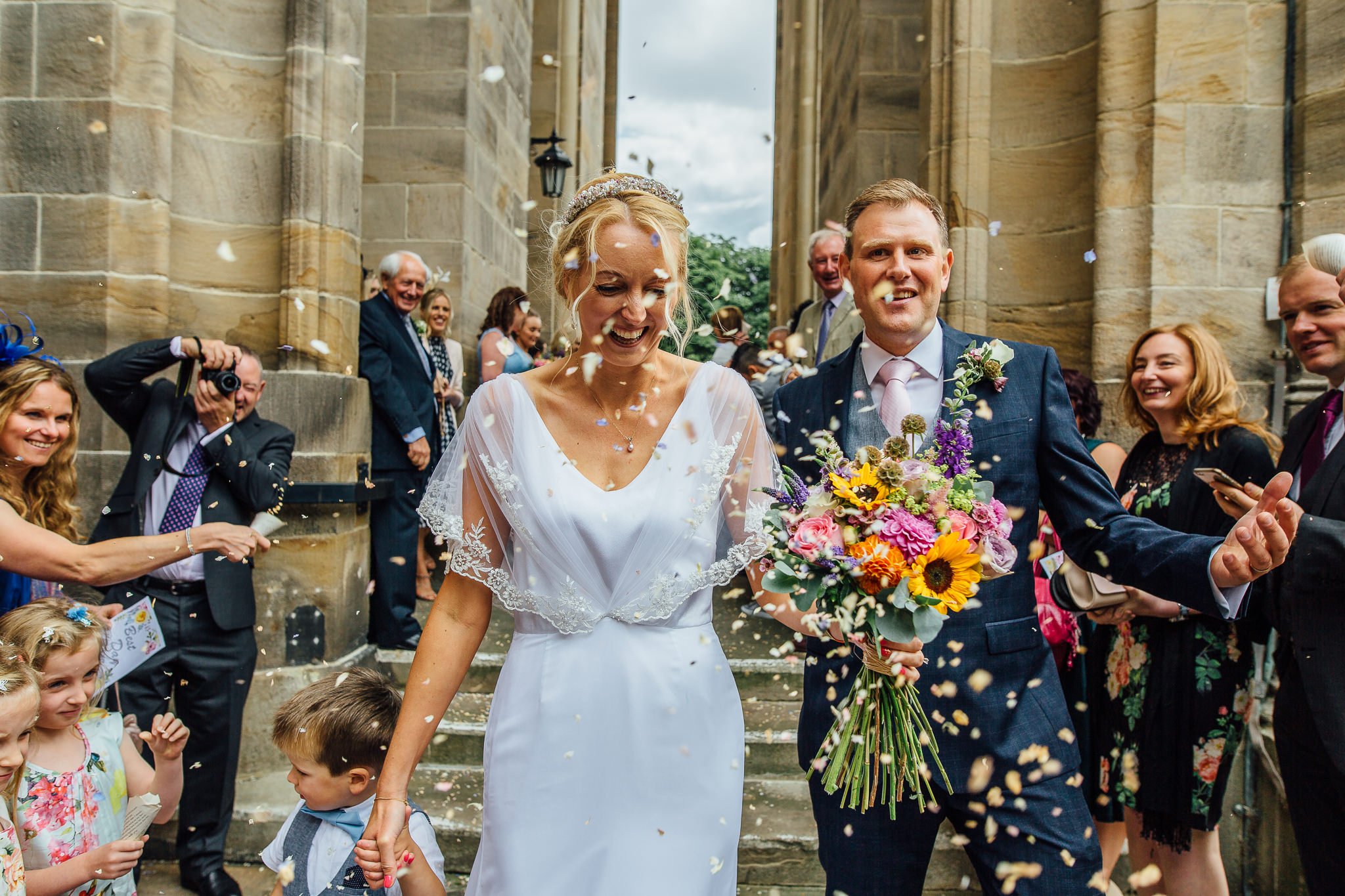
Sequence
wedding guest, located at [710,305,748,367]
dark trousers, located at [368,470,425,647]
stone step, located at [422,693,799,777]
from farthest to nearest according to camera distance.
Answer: wedding guest, located at [710,305,748,367], dark trousers, located at [368,470,425,647], stone step, located at [422,693,799,777]

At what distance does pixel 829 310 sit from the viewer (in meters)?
5.50

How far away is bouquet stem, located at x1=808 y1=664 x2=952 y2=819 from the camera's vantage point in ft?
6.89

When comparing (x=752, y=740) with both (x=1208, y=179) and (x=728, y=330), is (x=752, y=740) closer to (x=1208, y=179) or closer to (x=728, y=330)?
(x=728, y=330)

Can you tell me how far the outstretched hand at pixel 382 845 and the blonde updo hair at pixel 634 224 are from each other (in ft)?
3.36

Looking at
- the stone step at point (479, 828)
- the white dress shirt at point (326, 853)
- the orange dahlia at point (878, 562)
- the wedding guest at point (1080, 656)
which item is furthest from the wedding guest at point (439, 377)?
the orange dahlia at point (878, 562)

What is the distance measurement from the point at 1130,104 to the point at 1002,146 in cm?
72

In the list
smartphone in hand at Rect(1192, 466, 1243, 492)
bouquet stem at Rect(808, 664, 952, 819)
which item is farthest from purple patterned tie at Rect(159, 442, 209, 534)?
smartphone in hand at Rect(1192, 466, 1243, 492)

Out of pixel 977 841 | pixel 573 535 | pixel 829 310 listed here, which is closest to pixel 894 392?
pixel 573 535

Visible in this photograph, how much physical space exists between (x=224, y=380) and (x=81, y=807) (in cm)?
150

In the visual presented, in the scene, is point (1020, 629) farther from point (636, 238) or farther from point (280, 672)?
point (280, 672)

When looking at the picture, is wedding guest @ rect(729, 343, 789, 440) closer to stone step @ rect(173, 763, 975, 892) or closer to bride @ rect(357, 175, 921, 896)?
stone step @ rect(173, 763, 975, 892)

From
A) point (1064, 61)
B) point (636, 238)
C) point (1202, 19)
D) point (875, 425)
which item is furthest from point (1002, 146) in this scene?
point (636, 238)

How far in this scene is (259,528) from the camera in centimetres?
305

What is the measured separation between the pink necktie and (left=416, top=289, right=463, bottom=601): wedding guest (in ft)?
12.7
